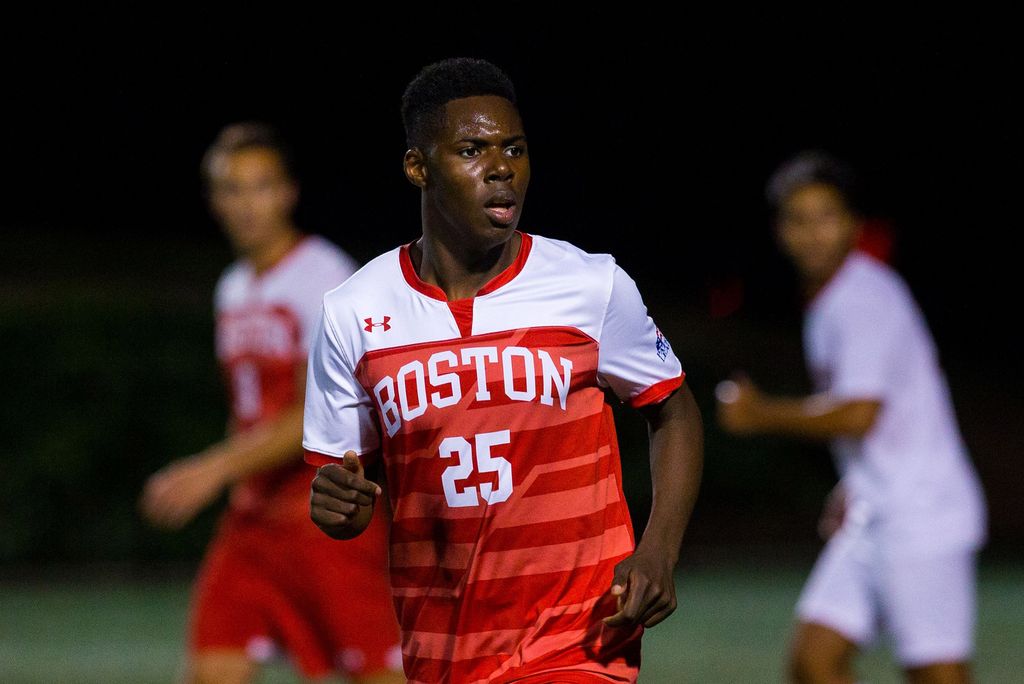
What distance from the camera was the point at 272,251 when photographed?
21.3 ft

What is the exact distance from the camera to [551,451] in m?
3.72

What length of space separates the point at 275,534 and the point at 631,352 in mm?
2751

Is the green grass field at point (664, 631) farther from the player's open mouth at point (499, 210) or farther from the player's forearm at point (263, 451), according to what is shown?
the player's open mouth at point (499, 210)

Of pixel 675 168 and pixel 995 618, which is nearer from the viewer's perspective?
pixel 995 618

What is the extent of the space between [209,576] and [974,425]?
551 inches

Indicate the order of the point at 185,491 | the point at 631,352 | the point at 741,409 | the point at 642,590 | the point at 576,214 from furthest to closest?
the point at 576,214 < the point at 741,409 < the point at 185,491 < the point at 631,352 < the point at 642,590

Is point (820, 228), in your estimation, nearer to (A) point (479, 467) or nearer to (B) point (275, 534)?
(B) point (275, 534)

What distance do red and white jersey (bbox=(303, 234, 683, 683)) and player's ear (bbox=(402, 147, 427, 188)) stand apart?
23cm

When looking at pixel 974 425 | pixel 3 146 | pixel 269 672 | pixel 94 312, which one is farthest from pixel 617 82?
pixel 3 146

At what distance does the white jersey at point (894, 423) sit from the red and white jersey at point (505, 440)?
261 cm

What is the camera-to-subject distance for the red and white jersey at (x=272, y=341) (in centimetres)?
621

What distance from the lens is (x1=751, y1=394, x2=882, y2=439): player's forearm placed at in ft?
20.3

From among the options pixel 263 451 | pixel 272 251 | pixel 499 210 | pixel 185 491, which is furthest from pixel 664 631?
pixel 499 210

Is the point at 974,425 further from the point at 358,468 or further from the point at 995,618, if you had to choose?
the point at 358,468
